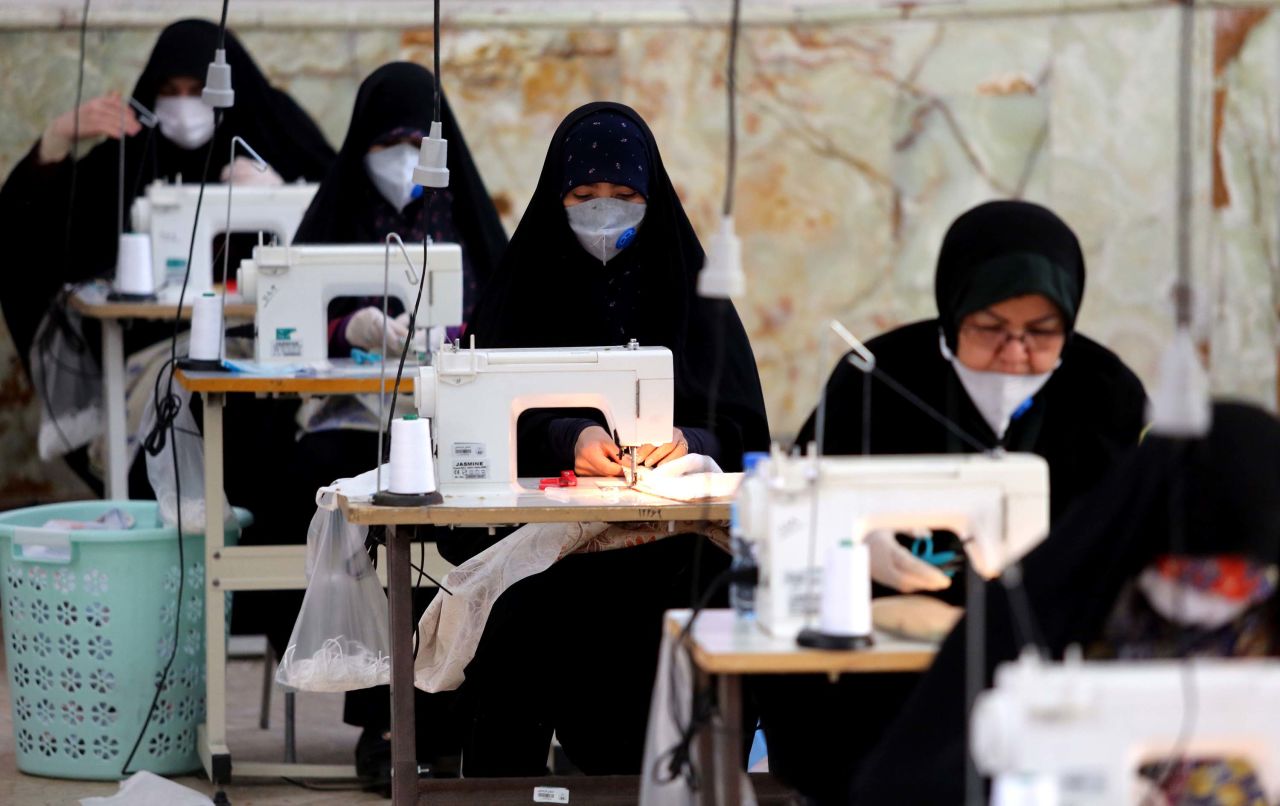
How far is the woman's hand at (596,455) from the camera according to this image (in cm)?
418

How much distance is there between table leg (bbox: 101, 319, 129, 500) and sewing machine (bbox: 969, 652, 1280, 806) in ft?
14.0

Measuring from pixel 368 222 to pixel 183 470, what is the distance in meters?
1.06

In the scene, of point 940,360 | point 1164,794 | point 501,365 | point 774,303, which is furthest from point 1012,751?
point 774,303

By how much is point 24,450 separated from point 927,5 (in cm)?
383

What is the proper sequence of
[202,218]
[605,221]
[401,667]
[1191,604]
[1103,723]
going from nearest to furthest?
[1103,723] → [1191,604] → [401,667] → [605,221] → [202,218]

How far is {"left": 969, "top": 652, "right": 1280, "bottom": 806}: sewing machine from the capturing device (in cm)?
229

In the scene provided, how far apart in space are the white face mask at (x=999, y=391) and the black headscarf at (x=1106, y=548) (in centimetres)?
79

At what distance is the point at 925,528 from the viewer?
332 centimetres

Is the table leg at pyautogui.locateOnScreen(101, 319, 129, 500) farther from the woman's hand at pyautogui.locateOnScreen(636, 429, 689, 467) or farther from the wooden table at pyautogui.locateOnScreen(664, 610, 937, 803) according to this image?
the wooden table at pyautogui.locateOnScreen(664, 610, 937, 803)

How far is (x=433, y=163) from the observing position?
159 inches

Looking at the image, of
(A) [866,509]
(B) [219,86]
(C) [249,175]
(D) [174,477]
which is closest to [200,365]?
(D) [174,477]

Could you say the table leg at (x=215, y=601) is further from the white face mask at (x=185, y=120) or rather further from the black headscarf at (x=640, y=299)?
the white face mask at (x=185, y=120)

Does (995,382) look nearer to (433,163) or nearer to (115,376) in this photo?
(433,163)

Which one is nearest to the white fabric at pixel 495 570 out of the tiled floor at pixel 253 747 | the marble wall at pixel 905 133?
the tiled floor at pixel 253 747
